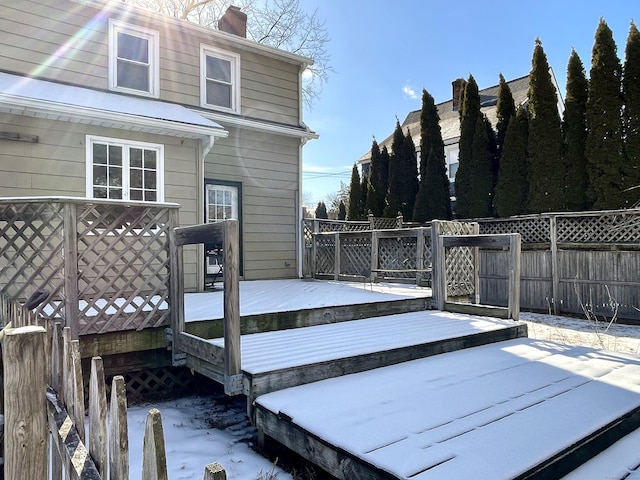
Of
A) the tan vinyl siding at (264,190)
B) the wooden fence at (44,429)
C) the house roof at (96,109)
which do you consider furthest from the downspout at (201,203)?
the wooden fence at (44,429)

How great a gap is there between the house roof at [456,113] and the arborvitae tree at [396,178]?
2.01 m

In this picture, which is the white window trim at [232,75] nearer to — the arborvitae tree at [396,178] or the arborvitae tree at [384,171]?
the arborvitae tree at [396,178]

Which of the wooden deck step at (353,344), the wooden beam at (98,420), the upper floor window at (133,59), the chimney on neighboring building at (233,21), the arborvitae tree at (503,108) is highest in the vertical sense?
the chimney on neighboring building at (233,21)

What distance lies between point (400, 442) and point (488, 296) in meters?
8.89

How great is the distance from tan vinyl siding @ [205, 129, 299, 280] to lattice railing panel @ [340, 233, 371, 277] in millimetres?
1075

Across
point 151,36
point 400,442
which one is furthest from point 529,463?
point 151,36

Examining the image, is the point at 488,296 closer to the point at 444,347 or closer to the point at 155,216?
the point at 444,347

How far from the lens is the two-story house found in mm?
5781

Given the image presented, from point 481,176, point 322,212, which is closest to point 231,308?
point 481,176

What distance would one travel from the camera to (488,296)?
10117 millimetres

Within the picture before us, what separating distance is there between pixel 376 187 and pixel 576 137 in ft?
29.6

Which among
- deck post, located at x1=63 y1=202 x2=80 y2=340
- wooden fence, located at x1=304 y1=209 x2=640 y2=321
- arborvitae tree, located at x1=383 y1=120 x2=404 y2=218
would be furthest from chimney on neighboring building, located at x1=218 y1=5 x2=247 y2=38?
arborvitae tree, located at x1=383 y1=120 x2=404 y2=218

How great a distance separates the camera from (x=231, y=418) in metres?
3.54

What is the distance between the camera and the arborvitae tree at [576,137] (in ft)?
35.6
